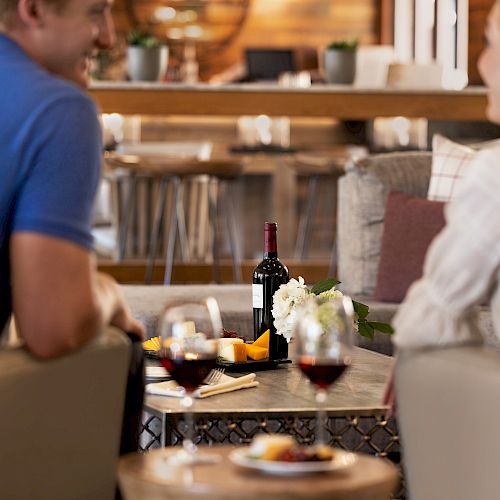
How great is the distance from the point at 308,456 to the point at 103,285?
518 mm

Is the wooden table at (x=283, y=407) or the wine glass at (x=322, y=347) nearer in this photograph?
the wine glass at (x=322, y=347)

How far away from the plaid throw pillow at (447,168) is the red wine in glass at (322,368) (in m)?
2.54

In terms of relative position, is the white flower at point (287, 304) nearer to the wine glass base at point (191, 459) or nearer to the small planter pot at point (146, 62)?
the wine glass base at point (191, 459)

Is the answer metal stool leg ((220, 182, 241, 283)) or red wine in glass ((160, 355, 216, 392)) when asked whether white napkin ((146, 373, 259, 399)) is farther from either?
metal stool leg ((220, 182, 241, 283))

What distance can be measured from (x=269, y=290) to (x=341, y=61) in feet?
10.6

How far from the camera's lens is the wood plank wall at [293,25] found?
10.9 metres

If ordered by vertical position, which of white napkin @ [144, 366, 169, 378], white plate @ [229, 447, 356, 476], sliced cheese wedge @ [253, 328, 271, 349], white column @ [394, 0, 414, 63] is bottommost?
white napkin @ [144, 366, 169, 378]

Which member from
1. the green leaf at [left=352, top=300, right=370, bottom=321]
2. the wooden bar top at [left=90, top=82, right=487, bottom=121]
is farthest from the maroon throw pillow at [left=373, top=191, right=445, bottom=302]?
the wooden bar top at [left=90, top=82, right=487, bottom=121]

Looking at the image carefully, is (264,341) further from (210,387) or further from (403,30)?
(403,30)

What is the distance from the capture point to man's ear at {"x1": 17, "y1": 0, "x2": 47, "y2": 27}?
1.76 m

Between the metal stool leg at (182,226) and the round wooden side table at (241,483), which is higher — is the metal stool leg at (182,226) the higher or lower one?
the higher one

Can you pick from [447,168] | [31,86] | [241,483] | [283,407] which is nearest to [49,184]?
[31,86]

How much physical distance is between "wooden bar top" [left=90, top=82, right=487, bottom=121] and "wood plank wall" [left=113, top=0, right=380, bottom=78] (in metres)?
5.10

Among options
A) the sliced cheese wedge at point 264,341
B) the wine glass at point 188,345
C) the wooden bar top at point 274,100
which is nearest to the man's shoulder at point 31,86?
the wine glass at point 188,345
